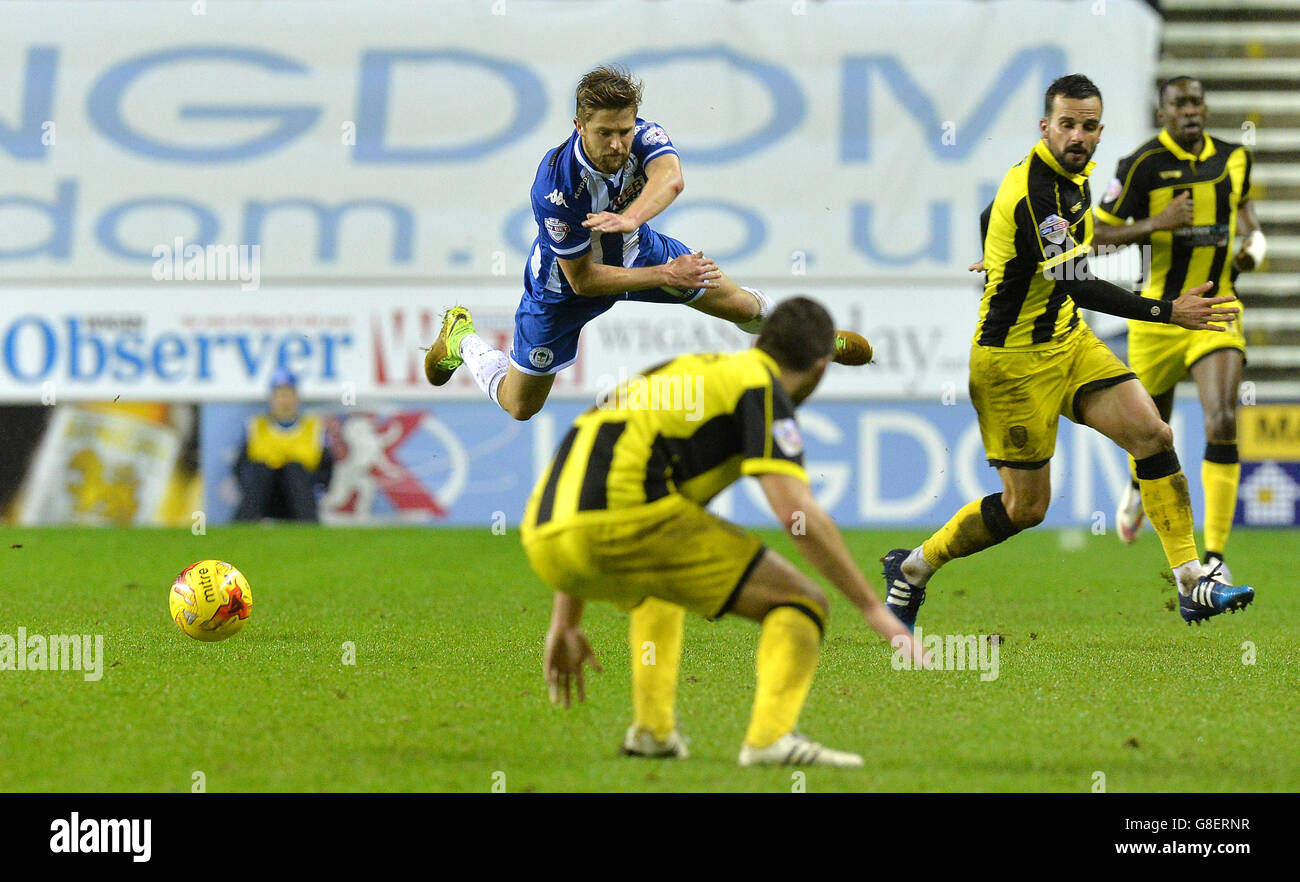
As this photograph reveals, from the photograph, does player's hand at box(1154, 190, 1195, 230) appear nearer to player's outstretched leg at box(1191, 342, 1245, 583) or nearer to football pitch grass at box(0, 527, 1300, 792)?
player's outstretched leg at box(1191, 342, 1245, 583)

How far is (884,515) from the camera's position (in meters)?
16.5

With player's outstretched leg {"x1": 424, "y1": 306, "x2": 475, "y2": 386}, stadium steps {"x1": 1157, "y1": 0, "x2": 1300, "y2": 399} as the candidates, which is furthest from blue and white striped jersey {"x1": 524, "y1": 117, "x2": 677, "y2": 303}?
stadium steps {"x1": 1157, "y1": 0, "x2": 1300, "y2": 399}

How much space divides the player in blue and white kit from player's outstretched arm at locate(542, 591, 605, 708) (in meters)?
2.21

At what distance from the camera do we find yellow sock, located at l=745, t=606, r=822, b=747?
460 cm

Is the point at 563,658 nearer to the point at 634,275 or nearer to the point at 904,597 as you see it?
the point at 634,275

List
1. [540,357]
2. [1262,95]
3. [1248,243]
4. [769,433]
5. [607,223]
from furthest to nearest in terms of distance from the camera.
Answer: [1262,95], [1248,243], [540,357], [607,223], [769,433]

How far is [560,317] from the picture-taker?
27.5ft

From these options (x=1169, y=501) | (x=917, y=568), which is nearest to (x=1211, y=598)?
(x=1169, y=501)

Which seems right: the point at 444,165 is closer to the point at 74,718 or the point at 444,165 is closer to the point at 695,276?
the point at 695,276

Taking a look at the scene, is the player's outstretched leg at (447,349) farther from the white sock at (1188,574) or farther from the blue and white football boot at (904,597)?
the white sock at (1188,574)

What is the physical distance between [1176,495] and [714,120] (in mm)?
11136

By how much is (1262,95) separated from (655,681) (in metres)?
16.8

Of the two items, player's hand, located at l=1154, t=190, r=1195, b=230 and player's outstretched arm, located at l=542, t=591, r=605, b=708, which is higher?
player's hand, located at l=1154, t=190, r=1195, b=230
